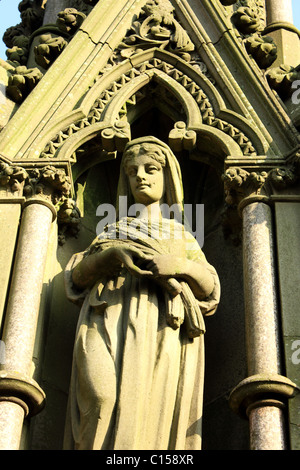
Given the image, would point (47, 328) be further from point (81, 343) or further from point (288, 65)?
point (288, 65)

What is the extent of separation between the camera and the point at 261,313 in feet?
30.0

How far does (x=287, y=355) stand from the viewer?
29.1ft

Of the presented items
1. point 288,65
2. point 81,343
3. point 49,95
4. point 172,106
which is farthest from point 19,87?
point 81,343

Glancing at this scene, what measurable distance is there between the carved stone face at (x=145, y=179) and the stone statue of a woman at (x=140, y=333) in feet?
0.04

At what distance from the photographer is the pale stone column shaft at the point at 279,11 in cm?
1255

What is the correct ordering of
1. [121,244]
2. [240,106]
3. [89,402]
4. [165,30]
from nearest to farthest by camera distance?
[89,402]
[121,244]
[240,106]
[165,30]

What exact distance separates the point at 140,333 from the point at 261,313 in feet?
3.10

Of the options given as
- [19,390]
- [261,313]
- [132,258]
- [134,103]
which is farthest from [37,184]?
[261,313]

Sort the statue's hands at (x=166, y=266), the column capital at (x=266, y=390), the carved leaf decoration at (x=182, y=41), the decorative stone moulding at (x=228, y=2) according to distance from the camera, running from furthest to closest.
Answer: the decorative stone moulding at (x=228, y=2), the carved leaf decoration at (x=182, y=41), the statue's hands at (x=166, y=266), the column capital at (x=266, y=390)

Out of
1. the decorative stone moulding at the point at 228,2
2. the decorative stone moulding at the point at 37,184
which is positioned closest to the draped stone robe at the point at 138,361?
the decorative stone moulding at the point at 37,184

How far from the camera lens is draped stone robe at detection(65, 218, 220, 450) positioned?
841cm

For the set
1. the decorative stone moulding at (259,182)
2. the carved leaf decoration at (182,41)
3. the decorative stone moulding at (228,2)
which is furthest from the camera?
the decorative stone moulding at (228,2)

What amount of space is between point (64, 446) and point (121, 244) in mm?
1592

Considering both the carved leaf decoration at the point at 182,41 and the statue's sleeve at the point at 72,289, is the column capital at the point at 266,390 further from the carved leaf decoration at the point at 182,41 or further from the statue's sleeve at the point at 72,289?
the carved leaf decoration at the point at 182,41
